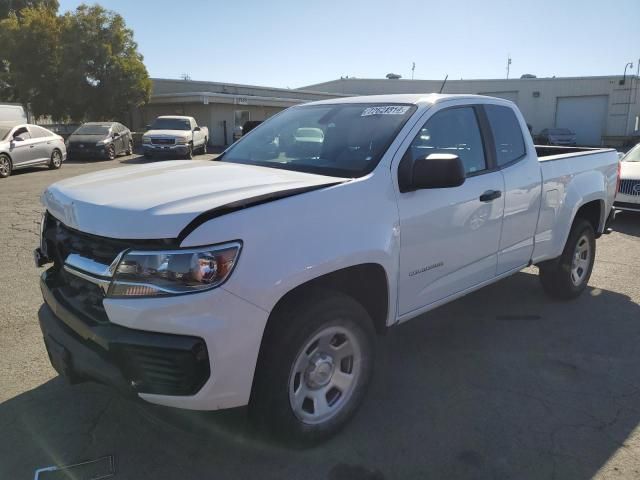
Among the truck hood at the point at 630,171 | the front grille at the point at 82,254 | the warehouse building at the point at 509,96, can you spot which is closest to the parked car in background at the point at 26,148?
the front grille at the point at 82,254

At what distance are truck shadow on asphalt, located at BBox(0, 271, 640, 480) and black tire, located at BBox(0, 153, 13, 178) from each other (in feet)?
47.5

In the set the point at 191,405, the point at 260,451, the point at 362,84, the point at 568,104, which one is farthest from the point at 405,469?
the point at 362,84

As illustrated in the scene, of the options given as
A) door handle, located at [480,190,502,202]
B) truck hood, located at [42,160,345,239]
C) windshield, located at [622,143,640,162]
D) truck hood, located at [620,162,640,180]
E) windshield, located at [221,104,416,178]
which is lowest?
truck hood, located at [620,162,640,180]

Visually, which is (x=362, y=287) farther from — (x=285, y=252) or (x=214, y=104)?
(x=214, y=104)

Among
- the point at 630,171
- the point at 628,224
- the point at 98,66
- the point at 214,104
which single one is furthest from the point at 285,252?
the point at 214,104

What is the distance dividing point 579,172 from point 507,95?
4383 centimetres

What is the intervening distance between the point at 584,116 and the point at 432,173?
4435 centimetres

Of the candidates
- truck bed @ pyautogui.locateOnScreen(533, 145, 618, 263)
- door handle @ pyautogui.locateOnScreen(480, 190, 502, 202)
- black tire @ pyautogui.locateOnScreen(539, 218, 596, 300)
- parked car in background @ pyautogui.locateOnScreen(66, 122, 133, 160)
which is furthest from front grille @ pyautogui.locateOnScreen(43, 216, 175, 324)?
parked car in background @ pyautogui.locateOnScreen(66, 122, 133, 160)

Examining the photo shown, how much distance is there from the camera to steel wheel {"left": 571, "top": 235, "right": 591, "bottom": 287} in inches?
211

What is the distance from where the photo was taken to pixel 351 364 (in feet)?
10.1

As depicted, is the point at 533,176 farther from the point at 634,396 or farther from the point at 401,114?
the point at 634,396

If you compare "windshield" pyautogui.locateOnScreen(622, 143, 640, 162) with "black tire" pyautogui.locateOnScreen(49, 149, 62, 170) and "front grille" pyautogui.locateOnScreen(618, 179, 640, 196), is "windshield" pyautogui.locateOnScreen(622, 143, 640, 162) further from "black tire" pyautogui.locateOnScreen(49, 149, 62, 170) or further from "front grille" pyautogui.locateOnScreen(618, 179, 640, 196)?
"black tire" pyautogui.locateOnScreen(49, 149, 62, 170)

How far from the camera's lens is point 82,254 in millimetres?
2652

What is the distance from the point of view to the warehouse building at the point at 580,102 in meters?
39.7
